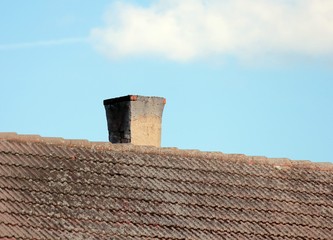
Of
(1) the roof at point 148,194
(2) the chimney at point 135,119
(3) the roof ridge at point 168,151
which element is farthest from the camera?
(2) the chimney at point 135,119

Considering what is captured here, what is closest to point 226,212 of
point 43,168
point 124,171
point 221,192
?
point 221,192

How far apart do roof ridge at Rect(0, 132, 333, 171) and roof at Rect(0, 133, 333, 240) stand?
2 cm

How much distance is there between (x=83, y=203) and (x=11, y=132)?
1675mm

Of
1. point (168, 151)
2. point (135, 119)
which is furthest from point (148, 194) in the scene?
point (135, 119)

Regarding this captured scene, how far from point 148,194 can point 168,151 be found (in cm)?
123

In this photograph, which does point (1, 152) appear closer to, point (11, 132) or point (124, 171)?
point (11, 132)

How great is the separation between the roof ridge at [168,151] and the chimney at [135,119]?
1096 mm

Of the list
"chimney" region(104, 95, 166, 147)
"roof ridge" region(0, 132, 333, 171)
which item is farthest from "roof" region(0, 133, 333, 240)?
"chimney" region(104, 95, 166, 147)

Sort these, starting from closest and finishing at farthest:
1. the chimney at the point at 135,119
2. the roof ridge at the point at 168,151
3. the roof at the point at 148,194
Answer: the roof at the point at 148,194
the roof ridge at the point at 168,151
the chimney at the point at 135,119

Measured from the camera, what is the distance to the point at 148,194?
1709 cm

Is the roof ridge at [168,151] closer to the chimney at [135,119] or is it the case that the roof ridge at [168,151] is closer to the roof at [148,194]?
the roof at [148,194]

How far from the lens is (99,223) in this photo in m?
16.2

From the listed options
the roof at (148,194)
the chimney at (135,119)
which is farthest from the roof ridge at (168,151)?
the chimney at (135,119)

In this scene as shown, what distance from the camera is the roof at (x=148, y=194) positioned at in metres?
16.1
